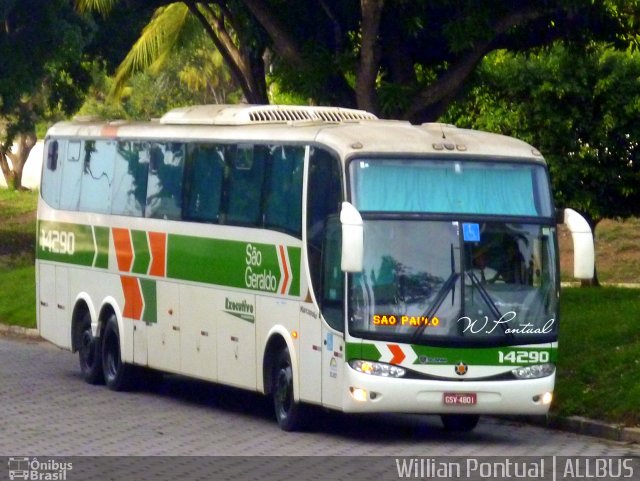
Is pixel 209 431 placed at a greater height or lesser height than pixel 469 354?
lesser

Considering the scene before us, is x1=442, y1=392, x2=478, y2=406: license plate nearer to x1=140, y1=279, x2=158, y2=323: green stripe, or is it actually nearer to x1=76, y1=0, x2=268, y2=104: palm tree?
x1=140, y1=279, x2=158, y2=323: green stripe

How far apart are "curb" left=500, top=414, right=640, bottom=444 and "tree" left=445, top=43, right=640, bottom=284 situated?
995cm

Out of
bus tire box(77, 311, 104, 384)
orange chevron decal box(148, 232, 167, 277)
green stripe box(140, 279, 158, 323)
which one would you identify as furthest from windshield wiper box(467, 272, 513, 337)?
bus tire box(77, 311, 104, 384)

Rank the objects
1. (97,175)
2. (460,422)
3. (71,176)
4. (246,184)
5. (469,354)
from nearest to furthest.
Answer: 1. (469,354)
2. (460,422)
3. (246,184)
4. (97,175)
5. (71,176)

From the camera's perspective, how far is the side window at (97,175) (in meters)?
18.3

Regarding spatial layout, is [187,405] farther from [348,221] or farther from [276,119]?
[348,221]

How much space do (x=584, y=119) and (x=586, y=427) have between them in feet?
37.9

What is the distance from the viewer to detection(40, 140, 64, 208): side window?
1986cm

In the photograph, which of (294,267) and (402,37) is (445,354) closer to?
(294,267)

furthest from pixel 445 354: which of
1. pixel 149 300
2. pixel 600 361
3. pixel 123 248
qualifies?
pixel 123 248

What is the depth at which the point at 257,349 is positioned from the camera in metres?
14.9

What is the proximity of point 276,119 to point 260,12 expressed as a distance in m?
4.59

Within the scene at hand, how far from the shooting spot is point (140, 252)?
686 inches

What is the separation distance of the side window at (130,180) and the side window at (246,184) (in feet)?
7.20
